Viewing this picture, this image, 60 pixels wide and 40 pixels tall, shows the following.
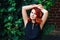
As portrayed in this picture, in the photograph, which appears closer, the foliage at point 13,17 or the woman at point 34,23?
the woman at point 34,23

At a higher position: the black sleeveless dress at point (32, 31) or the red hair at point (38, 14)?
the red hair at point (38, 14)

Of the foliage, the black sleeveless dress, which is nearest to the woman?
the black sleeveless dress

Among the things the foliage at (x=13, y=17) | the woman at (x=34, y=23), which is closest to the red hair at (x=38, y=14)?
the woman at (x=34, y=23)

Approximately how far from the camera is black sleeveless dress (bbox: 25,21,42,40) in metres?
5.04

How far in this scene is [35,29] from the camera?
16.7 feet

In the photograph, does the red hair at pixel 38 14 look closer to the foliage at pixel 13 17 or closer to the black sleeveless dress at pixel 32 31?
the black sleeveless dress at pixel 32 31

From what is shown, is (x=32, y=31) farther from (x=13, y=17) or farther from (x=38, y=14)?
(x=13, y=17)

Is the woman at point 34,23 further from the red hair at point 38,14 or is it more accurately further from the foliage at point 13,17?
the foliage at point 13,17

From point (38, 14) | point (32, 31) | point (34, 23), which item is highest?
point (38, 14)

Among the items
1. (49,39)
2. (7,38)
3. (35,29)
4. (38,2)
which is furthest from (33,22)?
(49,39)

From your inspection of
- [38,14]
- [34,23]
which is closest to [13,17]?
[34,23]

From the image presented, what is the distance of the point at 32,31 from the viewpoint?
5059 mm

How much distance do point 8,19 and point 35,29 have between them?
0.77m

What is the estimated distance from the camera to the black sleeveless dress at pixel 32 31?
5.04 metres
